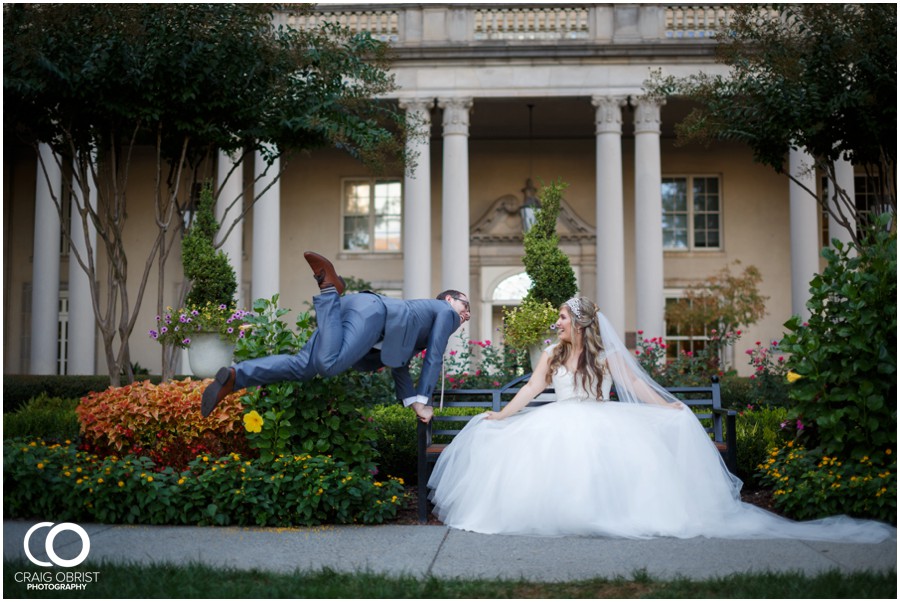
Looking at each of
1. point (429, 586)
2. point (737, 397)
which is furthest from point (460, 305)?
point (737, 397)

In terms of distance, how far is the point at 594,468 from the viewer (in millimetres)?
6031

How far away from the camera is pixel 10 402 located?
47.9 ft

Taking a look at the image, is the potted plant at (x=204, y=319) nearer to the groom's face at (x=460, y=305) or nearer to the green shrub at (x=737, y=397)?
the groom's face at (x=460, y=305)

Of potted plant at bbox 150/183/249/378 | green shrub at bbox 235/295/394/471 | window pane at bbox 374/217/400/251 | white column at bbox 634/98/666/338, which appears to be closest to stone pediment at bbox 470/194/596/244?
window pane at bbox 374/217/400/251

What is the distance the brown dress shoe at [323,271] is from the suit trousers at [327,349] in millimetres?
91

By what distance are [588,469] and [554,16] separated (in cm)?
1646

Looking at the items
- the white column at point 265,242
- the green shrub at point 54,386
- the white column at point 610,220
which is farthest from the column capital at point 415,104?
the green shrub at point 54,386

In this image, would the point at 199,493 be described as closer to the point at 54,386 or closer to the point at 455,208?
the point at 54,386

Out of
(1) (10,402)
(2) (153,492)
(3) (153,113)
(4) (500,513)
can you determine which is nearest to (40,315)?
(1) (10,402)

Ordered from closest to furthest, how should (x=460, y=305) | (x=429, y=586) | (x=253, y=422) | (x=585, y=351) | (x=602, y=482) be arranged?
1. (x=429, y=586)
2. (x=602, y=482)
3. (x=253, y=422)
4. (x=585, y=351)
5. (x=460, y=305)

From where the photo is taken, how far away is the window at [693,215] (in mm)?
23984

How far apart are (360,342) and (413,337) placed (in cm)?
51

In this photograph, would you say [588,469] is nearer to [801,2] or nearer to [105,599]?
[105,599]

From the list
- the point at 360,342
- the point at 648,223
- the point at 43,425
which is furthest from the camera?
the point at 648,223
